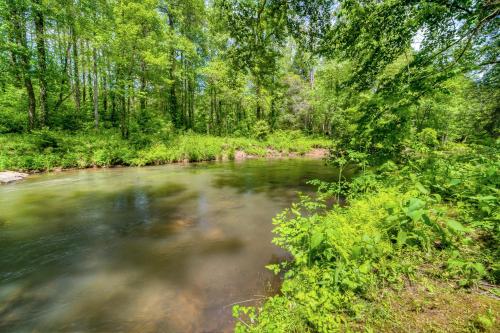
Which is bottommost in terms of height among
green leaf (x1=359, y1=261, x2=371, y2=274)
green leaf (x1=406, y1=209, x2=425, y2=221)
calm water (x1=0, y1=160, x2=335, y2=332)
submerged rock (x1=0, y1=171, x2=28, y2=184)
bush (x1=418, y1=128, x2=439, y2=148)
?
calm water (x1=0, y1=160, x2=335, y2=332)

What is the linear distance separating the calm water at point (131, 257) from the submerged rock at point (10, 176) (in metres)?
1.26

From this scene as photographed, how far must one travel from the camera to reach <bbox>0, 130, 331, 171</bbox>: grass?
36.2 ft

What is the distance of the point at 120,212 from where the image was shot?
6289mm

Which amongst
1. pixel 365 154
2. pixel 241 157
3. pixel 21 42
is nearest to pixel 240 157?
pixel 241 157

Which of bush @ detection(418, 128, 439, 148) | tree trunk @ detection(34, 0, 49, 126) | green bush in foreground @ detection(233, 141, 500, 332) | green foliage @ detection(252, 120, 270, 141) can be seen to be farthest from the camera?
green foliage @ detection(252, 120, 270, 141)

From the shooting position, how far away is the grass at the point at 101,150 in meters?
11.0

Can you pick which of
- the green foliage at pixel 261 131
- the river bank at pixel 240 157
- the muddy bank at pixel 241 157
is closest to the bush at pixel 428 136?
the river bank at pixel 240 157

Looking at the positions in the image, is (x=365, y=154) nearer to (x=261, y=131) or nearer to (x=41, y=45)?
(x=41, y=45)

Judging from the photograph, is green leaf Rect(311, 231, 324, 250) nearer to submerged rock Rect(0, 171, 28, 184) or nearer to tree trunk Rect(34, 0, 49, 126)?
submerged rock Rect(0, 171, 28, 184)

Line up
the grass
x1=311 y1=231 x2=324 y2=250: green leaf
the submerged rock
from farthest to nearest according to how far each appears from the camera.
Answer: the grass < the submerged rock < x1=311 y1=231 x2=324 y2=250: green leaf

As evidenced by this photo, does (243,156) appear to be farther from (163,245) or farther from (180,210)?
(163,245)

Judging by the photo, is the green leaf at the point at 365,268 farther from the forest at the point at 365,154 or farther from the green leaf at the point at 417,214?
the green leaf at the point at 417,214

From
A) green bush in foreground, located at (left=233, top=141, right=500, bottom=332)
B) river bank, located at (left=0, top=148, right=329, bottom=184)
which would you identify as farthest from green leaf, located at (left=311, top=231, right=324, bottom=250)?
river bank, located at (left=0, top=148, right=329, bottom=184)

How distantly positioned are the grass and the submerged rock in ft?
2.48
